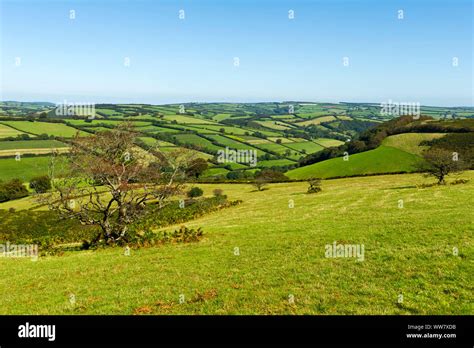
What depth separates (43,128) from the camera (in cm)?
16038

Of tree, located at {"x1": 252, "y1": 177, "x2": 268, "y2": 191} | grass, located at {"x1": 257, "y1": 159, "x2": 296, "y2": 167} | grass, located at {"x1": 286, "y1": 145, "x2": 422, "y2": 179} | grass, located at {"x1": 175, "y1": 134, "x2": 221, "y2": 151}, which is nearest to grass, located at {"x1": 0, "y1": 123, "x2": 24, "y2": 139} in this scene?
grass, located at {"x1": 175, "y1": 134, "x2": 221, "y2": 151}

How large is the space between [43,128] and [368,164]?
146 m

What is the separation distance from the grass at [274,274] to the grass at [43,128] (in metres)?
141

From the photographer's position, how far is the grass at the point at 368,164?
343ft

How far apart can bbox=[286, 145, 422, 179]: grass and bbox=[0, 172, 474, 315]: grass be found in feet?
257

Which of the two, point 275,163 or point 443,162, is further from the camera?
point 275,163

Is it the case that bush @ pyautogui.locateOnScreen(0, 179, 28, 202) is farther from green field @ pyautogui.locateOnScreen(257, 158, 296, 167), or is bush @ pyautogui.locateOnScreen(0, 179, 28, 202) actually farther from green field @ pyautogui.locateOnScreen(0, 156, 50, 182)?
green field @ pyautogui.locateOnScreen(257, 158, 296, 167)

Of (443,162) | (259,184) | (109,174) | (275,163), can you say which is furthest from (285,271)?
(275,163)

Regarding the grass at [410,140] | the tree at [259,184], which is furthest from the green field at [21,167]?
the grass at [410,140]

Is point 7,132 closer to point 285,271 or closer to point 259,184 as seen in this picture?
point 259,184

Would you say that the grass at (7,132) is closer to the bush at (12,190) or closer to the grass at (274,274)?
the bush at (12,190)

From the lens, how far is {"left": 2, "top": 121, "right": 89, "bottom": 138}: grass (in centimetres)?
15288
